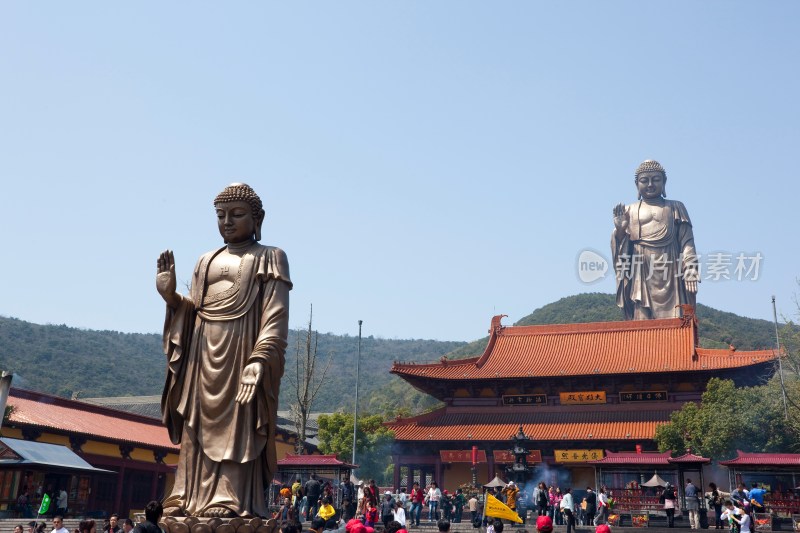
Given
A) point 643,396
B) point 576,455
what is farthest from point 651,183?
point 576,455

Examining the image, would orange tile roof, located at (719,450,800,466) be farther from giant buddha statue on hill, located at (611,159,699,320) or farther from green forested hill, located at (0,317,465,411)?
green forested hill, located at (0,317,465,411)

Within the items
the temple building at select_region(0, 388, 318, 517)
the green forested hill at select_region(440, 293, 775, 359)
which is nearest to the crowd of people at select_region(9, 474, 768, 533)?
the temple building at select_region(0, 388, 318, 517)

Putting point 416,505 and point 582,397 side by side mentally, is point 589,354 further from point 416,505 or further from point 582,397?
point 416,505

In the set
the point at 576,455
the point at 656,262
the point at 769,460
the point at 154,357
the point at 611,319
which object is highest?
the point at 611,319

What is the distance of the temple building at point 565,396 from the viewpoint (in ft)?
107

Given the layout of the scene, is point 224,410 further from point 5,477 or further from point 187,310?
point 5,477

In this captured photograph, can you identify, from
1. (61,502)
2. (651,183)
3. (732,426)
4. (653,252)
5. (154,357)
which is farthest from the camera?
(154,357)

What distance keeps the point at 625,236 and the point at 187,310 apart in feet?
135

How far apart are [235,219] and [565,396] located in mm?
28246

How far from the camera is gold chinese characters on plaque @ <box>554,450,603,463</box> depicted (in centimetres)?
3228

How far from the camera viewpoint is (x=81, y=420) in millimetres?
27734

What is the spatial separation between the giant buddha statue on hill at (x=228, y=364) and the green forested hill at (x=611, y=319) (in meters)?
87.1

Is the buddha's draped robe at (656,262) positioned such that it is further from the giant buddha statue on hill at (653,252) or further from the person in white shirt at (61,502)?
the person in white shirt at (61,502)

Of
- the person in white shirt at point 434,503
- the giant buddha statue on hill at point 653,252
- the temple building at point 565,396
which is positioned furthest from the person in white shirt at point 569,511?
the giant buddha statue on hill at point 653,252
